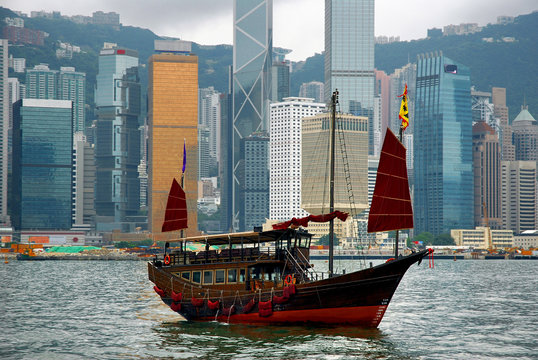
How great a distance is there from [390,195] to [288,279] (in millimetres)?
8136

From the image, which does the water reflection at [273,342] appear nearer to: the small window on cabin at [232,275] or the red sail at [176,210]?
the small window on cabin at [232,275]

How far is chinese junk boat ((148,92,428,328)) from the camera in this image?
46.3m

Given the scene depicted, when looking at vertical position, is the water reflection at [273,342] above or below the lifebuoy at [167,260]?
below

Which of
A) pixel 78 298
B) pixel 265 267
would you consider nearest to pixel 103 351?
A: pixel 265 267

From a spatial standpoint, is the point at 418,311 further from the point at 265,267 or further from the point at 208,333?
the point at 208,333

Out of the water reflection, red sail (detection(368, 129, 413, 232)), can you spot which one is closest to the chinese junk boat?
red sail (detection(368, 129, 413, 232))

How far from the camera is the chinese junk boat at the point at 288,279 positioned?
1825 inches

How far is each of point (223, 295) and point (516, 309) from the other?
27440 millimetres

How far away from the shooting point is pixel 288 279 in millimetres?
48594

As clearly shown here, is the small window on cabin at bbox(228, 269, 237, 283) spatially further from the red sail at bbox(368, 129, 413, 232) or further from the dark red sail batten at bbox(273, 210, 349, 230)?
the red sail at bbox(368, 129, 413, 232)

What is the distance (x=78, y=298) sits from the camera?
245 feet

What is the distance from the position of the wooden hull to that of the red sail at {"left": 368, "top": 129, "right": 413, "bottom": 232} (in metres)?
2.45

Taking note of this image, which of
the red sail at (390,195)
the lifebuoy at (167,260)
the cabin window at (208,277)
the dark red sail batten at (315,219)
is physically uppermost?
the red sail at (390,195)

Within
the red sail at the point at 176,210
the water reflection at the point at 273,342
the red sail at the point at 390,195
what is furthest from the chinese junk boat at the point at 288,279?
the red sail at the point at 176,210
